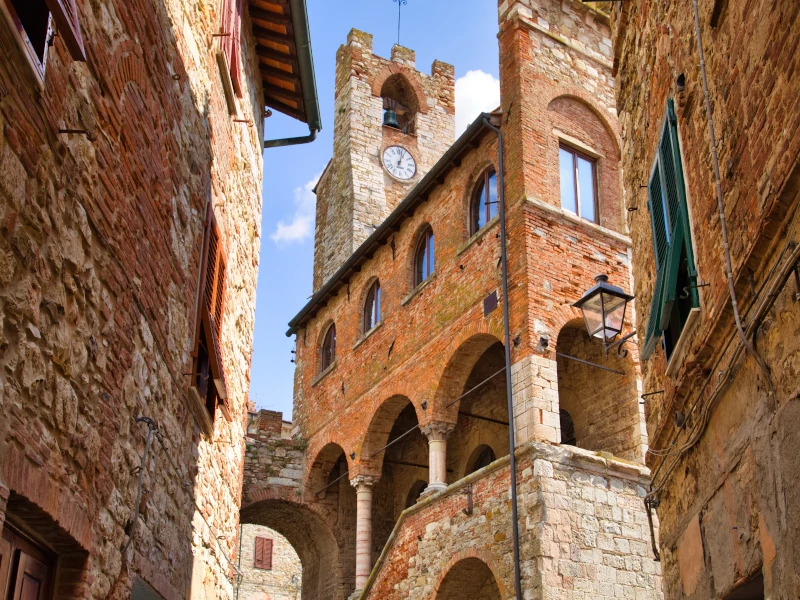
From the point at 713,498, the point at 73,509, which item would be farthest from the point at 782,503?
the point at 73,509

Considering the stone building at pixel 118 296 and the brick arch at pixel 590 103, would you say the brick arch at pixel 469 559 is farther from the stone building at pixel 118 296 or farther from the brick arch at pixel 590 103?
the brick arch at pixel 590 103

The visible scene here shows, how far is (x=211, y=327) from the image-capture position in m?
7.62

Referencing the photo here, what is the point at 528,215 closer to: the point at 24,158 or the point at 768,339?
the point at 768,339

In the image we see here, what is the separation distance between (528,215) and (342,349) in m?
6.82

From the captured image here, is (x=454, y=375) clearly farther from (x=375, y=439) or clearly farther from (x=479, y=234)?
(x=375, y=439)

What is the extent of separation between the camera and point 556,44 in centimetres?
1755

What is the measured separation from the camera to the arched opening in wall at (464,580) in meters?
14.1

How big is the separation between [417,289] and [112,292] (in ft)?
42.2

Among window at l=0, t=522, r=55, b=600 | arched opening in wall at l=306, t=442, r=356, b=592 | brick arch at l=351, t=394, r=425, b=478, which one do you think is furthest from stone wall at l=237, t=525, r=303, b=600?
window at l=0, t=522, r=55, b=600

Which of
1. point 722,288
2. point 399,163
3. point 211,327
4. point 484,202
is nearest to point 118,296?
point 211,327

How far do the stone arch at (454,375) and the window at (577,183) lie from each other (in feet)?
8.76

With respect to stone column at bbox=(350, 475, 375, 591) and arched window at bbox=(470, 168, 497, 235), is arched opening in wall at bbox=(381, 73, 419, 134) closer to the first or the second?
arched window at bbox=(470, 168, 497, 235)

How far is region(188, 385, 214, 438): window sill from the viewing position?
703cm

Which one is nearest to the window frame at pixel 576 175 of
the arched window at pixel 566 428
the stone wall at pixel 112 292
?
the arched window at pixel 566 428
